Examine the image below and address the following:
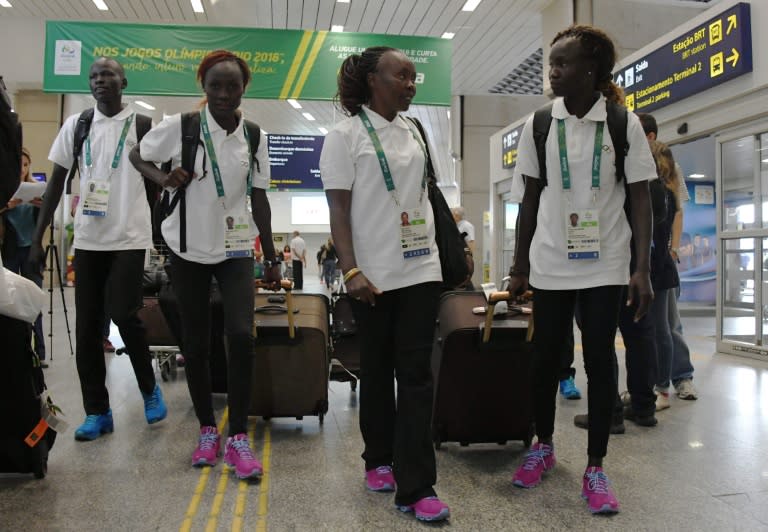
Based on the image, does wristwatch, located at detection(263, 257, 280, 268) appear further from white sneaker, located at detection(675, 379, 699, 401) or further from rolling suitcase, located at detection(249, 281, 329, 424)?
Answer: white sneaker, located at detection(675, 379, 699, 401)

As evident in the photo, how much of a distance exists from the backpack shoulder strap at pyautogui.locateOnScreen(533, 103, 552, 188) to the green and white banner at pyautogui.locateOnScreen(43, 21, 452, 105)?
6.42 meters

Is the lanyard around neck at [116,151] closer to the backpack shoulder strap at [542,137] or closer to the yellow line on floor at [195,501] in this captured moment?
the yellow line on floor at [195,501]

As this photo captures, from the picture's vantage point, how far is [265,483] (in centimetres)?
235

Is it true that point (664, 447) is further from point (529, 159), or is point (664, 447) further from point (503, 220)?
point (503, 220)

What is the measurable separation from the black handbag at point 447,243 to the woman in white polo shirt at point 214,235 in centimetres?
85

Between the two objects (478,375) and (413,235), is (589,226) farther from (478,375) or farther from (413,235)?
(478,375)

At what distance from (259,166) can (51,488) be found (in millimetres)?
1518

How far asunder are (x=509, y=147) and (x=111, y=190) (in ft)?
31.2

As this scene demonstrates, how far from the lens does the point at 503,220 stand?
12.7 meters

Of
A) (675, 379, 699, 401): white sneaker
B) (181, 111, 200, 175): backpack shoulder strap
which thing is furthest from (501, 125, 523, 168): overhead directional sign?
(181, 111, 200, 175): backpack shoulder strap

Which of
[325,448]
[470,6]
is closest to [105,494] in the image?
[325,448]

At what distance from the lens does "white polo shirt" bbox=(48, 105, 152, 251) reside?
9.39ft

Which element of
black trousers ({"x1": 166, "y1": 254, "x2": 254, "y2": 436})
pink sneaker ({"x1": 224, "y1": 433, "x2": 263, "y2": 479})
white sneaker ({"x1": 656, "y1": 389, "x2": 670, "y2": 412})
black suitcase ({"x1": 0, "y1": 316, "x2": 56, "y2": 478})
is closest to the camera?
black suitcase ({"x1": 0, "y1": 316, "x2": 56, "y2": 478})

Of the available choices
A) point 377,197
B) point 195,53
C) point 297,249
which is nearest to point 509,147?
point 195,53
